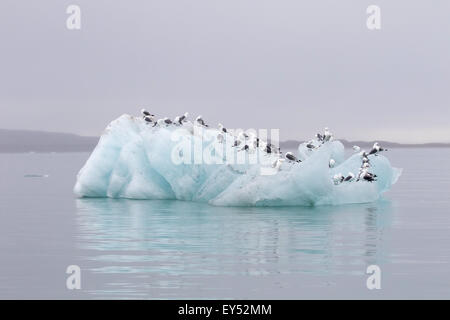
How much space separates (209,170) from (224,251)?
12666mm

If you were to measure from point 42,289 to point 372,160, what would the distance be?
20912mm

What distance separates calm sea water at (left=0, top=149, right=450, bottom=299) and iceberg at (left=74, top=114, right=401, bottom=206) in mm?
976

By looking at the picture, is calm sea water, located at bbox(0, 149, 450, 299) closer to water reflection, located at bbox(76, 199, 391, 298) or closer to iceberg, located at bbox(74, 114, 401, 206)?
water reflection, located at bbox(76, 199, 391, 298)

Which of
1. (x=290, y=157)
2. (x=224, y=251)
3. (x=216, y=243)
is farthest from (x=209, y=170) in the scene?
(x=224, y=251)

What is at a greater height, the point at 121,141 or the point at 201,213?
the point at 121,141

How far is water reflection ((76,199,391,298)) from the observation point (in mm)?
14508

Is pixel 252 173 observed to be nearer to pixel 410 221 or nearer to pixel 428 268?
pixel 410 221

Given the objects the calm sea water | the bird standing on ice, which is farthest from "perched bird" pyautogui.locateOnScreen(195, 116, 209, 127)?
the calm sea water

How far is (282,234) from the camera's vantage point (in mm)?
20125

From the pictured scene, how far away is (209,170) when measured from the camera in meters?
30.0

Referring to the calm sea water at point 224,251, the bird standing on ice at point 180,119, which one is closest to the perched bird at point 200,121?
the bird standing on ice at point 180,119

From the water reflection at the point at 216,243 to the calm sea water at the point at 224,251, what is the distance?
28 millimetres

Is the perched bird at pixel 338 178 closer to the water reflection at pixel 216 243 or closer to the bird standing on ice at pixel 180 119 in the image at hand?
the water reflection at pixel 216 243
